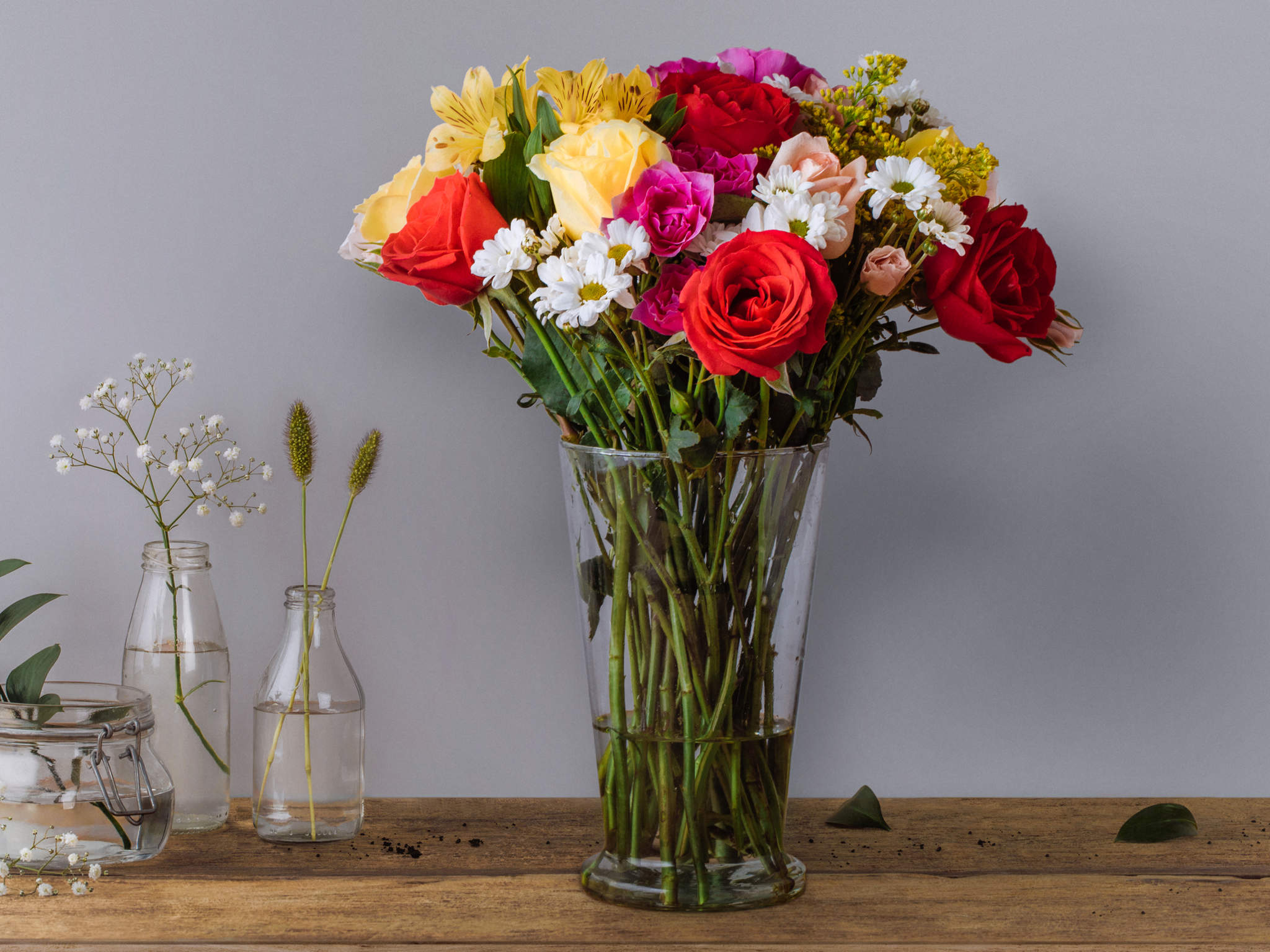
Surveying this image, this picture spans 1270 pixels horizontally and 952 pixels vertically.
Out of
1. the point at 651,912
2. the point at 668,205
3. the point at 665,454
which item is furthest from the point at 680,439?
the point at 651,912

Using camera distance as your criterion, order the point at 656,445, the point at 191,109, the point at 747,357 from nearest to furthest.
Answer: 1. the point at 747,357
2. the point at 656,445
3. the point at 191,109

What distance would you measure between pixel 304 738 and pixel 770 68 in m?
0.68

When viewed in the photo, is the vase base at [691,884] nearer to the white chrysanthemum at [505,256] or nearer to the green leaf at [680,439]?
the green leaf at [680,439]

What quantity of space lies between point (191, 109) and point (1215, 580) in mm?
1129

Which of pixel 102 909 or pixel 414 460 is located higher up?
pixel 414 460

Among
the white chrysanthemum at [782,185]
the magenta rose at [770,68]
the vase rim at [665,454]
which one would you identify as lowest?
the vase rim at [665,454]

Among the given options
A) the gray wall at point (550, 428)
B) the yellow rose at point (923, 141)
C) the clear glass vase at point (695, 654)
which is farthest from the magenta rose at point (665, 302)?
the gray wall at point (550, 428)

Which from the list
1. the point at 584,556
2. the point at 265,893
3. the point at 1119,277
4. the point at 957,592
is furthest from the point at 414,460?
the point at 1119,277

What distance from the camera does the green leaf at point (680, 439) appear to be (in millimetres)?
724

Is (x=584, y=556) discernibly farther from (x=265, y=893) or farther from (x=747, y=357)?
(x=265, y=893)

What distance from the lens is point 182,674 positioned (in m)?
0.97

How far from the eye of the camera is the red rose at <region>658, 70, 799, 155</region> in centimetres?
73

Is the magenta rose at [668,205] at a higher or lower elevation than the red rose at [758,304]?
higher

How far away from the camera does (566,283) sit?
0.69 metres
